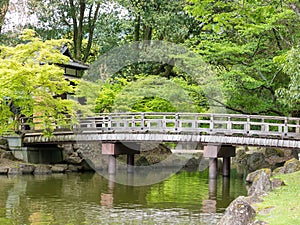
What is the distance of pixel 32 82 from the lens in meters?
21.1

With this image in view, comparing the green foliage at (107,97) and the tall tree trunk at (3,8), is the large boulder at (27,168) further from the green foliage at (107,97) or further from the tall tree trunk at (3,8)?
the tall tree trunk at (3,8)

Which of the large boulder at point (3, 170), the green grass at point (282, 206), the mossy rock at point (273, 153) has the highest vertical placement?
the green grass at point (282, 206)

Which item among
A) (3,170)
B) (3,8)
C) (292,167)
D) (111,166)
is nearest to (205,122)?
(292,167)

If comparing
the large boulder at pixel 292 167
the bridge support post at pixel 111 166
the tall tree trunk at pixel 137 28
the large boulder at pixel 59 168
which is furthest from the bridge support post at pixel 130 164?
the tall tree trunk at pixel 137 28

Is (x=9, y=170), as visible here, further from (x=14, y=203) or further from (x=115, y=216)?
(x=115, y=216)

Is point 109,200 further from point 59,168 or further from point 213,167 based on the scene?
point 59,168

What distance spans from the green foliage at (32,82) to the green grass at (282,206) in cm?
1184

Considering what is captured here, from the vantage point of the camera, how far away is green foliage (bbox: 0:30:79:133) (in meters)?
20.7

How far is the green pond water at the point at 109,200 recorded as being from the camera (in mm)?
13375

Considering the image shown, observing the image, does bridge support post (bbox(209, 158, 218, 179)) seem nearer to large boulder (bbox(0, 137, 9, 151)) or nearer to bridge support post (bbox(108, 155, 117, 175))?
bridge support post (bbox(108, 155, 117, 175))

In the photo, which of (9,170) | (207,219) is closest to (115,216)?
(207,219)

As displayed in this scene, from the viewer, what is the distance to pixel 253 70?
24781 mm

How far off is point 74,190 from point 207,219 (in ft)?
23.5

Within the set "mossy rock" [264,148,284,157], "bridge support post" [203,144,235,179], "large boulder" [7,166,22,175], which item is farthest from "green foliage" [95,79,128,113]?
"mossy rock" [264,148,284,157]
